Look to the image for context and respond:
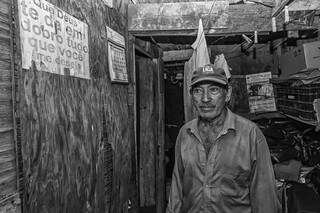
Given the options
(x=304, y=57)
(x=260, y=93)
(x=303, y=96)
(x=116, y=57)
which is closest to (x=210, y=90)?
(x=116, y=57)

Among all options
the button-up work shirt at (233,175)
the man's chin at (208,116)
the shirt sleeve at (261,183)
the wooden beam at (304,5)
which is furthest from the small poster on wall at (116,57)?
the wooden beam at (304,5)

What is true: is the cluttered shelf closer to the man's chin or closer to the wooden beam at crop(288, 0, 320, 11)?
the wooden beam at crop(288, 0, 320, 11)

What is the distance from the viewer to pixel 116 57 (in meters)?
4.39

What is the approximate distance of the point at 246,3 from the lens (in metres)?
4.91

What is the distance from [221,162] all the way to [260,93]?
528 centimetres

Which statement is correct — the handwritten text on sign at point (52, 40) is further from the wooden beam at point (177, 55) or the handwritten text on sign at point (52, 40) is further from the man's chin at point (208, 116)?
the wooden beam at point (177, 55)

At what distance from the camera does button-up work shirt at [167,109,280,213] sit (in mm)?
2709

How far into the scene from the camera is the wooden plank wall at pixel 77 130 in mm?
2445

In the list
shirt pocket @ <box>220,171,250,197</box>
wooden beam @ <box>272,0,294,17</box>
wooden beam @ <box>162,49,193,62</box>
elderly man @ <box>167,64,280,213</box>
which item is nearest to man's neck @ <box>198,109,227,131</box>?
elderly man @ <box>167,64,280,213</box>

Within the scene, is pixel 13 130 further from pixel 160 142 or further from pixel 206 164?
pixel 160 142

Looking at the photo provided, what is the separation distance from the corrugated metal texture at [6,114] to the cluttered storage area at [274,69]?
9.82 feet

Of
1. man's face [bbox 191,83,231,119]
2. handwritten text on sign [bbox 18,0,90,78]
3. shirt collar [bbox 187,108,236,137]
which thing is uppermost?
handwritten text on sign [bbox 18,0,90,78]

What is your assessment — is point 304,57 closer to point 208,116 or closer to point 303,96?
point 303,96

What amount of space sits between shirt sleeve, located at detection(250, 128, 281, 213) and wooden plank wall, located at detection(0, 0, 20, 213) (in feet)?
5.74
